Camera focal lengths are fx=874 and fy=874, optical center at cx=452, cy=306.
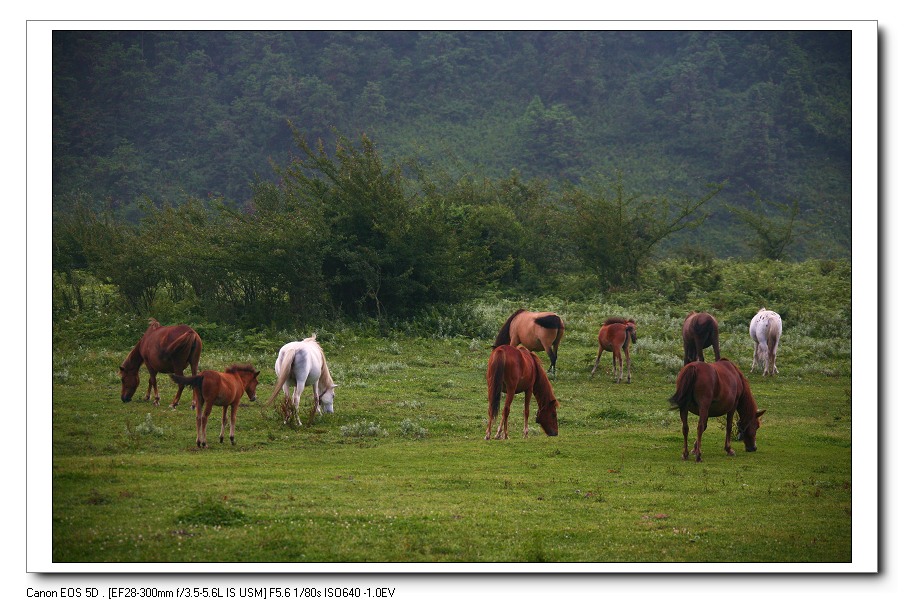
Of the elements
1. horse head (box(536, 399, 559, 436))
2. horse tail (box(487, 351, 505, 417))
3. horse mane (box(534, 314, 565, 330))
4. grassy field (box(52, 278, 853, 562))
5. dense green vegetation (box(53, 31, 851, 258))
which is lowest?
grassy field (box(52, 278, 853, 562))

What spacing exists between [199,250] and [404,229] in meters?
6.40

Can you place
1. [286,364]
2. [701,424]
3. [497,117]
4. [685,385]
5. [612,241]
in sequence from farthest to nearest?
[497,117] → [612,241] → [286,364] → [701,424] → [685,385]

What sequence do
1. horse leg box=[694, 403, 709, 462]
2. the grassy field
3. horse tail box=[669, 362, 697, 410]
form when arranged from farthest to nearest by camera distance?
horse leg box=[694, 403, 709, 462] < horse tail box=[669, 362, 697, 410] < the grassy field

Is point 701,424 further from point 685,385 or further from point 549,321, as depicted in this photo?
point 549,321

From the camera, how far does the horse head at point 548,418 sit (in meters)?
14.7

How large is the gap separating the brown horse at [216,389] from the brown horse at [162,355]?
280cm

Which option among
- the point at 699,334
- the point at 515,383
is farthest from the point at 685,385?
the point at 699,334

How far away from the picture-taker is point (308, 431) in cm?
1459

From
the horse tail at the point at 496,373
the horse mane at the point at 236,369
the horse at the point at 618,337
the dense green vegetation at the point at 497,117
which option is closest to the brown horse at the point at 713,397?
the horse tail at the point at 496,373

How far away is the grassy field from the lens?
8.71m

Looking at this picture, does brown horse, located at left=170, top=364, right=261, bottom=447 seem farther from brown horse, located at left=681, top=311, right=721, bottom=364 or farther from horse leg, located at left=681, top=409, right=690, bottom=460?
brown horse, located at left=681, top=311, right=721, bottom=364

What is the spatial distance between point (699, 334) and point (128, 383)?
42.1ft

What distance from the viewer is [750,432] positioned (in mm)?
13703

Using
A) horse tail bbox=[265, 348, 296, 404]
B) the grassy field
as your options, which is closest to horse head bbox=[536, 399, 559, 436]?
the grassy field
